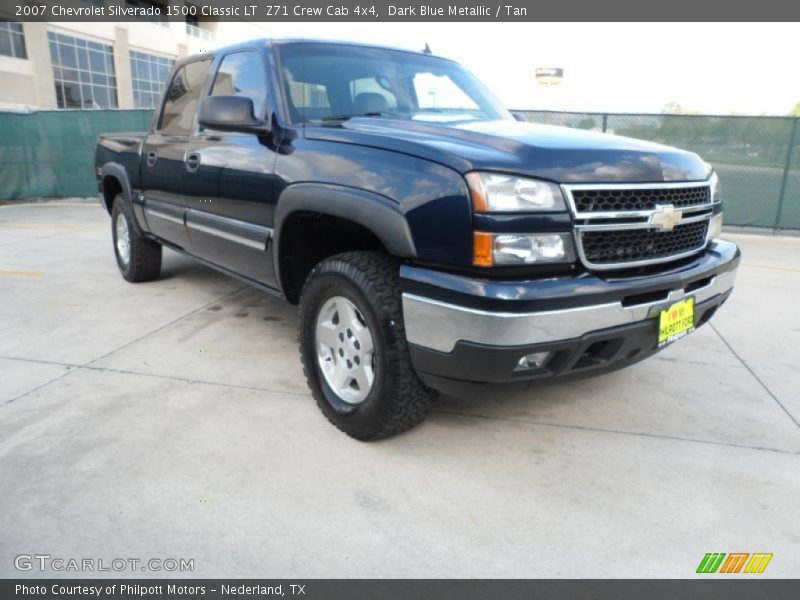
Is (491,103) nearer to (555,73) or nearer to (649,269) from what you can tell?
(649,269)

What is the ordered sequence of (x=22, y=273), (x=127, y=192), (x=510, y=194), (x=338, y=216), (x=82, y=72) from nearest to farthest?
(x=510, y=194) → (x=338, y=216) → (x=127, y=192) → (x=22, y=273) → (x=82, y=72)

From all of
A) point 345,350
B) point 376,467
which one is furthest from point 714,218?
point 376,467

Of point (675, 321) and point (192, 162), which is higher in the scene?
point (192, 162)

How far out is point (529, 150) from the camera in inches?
93.3

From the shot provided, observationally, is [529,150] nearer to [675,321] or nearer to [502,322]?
[502,322]

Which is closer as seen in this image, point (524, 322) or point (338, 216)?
point (524, 322)

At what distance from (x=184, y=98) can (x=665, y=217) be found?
3662 mm

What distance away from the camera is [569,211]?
90.7 inches

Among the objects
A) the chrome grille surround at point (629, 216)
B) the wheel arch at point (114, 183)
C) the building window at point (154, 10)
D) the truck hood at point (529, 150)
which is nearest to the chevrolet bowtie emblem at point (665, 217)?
the chrome grille surround at point (629, 216)

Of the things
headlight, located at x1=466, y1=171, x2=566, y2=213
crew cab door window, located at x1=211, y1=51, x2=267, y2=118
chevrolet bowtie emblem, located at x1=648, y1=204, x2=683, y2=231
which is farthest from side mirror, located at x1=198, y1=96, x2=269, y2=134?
chevrolet bowtie emblem, located at x1=648, y1=204, x2=683, y2=231

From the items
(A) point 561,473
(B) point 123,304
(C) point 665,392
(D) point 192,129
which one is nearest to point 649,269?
(A) point 561,473

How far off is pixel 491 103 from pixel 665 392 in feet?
7.06

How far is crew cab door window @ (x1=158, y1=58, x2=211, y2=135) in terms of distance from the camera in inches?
172
